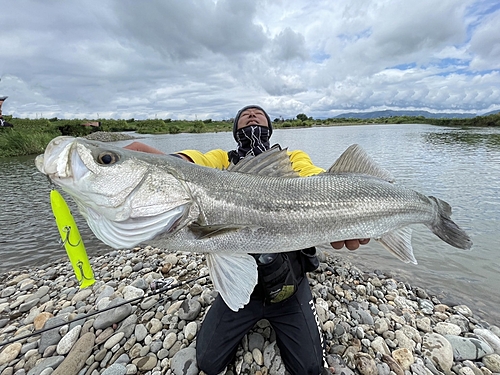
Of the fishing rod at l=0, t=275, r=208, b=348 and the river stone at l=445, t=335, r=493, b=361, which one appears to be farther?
the fishing rod at l=0, t=275, r=208, b=348

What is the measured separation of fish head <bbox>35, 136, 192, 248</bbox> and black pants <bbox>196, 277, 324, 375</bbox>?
1.62 metres

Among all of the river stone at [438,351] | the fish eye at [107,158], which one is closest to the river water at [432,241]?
the river stone at [438,351]

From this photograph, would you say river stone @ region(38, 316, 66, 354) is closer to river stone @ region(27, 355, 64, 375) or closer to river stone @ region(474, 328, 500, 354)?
river stone @ region(27, 355, 64, 375)

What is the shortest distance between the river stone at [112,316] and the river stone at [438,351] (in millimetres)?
3660

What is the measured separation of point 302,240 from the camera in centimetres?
228

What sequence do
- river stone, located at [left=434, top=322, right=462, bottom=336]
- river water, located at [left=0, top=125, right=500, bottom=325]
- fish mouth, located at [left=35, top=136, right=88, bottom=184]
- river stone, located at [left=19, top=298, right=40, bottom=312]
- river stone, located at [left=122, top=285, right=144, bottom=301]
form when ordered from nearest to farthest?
fish mouth, located at [left=35, top=136, right=88, bottom=184] → river stone, located at [left=434, top=322, right=462, bottom=336] → river stone, located at [left=122, top=285, right=144, bottom=301] → river stone, located at [left=19, top=298, right=40, bottom=312] → river water, located at [left=0, top=125, right=500, bottom=325]

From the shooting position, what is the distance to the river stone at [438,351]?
2.95 m

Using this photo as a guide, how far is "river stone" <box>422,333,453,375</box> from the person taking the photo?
9.66 feet

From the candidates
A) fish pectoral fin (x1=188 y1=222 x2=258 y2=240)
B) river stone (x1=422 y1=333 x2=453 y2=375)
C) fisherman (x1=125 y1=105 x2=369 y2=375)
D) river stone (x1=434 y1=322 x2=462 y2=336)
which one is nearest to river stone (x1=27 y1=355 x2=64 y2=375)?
fisherman (x1=125 y1=105 x2=369 y2=375)

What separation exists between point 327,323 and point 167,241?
2.43 meters

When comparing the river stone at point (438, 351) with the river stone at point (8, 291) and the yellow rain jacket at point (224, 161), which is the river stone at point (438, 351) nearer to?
the yellow rain jacket at point (224, 161)

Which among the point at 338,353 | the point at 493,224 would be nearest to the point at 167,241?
the point at 338,353

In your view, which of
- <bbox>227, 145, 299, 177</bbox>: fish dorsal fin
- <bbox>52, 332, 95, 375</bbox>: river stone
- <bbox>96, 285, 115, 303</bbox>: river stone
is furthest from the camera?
<bbox>96, 285, 115, 303</bbox>: river stone

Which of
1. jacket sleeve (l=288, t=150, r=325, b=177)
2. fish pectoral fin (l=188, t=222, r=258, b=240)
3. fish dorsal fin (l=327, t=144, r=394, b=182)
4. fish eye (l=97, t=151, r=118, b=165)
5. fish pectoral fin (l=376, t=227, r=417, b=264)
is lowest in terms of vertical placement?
fish pectoral fin (l=376, t=227, r=417, b=264)
